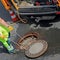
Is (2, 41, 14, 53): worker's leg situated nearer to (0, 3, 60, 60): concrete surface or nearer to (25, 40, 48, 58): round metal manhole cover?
(0, 3, 60, 60): concrete surface

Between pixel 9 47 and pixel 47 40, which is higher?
pixel 9 47

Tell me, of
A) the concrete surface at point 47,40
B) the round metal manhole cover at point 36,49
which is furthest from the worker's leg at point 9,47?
the round metal manhole cover at point 36,49

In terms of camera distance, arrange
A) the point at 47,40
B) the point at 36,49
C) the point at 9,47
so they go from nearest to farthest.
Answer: the point at 9,47 < the point at 36,49 < the point at 47,40

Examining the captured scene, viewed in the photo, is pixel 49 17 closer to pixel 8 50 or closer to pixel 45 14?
pixel 45 14

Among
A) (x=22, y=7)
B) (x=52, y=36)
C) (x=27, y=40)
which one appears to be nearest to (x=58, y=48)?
(x=52, y=36)

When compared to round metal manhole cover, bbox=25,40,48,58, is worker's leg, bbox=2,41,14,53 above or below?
above

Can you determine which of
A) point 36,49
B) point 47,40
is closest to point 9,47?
point 36,49

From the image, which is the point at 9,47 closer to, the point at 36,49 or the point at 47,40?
the point at 36,49

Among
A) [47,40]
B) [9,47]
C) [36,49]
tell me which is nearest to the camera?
[9,47]

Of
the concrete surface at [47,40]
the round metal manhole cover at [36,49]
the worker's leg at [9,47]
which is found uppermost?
the worker's leg at [9,47]

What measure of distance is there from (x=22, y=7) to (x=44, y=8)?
0.84 metres

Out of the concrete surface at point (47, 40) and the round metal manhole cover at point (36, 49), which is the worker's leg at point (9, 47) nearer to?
the concrete surface at point (47, 40)

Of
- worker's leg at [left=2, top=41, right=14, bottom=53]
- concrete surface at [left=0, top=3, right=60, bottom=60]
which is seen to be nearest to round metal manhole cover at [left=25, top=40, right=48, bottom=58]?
concrete surface at [left=0, top=3, right=60, bottom=60]

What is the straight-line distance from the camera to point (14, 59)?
8586 mm
